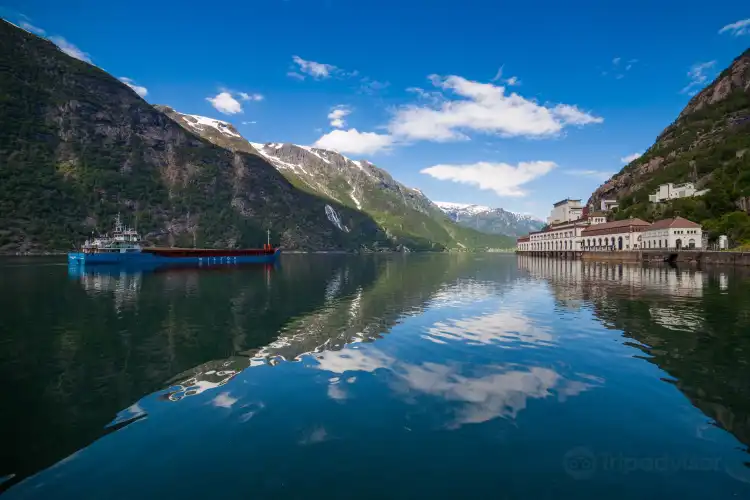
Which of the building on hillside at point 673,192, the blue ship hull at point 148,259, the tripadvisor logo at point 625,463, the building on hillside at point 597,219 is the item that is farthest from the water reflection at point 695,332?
the building on hillside at point 597,219

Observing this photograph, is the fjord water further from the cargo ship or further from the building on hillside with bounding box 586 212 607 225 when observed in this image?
the building on hillside with bounding box 586 212 607 225

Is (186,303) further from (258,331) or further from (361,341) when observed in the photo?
(361,341)

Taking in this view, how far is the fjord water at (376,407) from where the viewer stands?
10617 mm

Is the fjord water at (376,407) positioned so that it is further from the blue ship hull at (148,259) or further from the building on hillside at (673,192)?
the building on hillside at (673,192)

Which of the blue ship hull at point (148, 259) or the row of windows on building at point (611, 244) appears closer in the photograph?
the blue ship hull at point (148, 259)

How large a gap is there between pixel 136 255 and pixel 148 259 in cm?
344

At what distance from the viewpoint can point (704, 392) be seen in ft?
55.4

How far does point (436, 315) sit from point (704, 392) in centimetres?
2144

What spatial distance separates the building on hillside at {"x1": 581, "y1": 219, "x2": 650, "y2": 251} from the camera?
146500 mm

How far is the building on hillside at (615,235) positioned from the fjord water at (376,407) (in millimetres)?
130189

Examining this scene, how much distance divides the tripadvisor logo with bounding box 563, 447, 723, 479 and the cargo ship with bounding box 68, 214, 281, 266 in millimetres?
131618

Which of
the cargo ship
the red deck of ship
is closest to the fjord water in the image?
the cargo ship

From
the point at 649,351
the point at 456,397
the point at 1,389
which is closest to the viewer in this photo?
the point at 456,397

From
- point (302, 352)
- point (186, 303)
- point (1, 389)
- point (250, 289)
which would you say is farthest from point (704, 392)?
point (250, 289)
